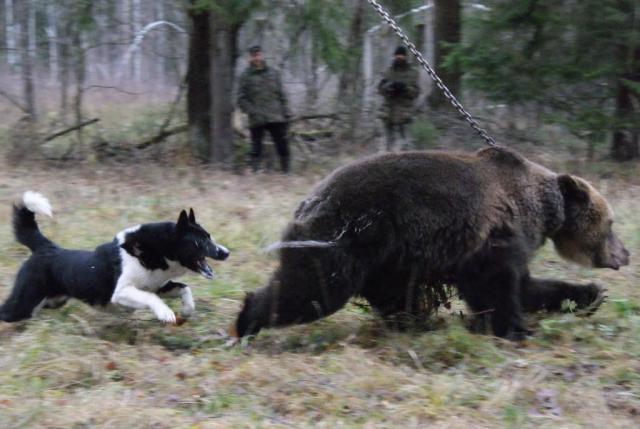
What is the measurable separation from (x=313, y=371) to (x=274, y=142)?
1011cm

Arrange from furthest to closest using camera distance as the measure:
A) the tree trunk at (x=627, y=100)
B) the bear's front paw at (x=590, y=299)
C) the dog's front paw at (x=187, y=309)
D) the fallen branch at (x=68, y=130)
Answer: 1. the fallen branch at (x=68, y=130)
2. the tree trunk at (x=627, y=100)
3. the bear's front paw at (x=590, y=299)
4. the dog's front paw at (x=187, y=309)

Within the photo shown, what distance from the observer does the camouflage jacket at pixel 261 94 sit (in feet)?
48.8

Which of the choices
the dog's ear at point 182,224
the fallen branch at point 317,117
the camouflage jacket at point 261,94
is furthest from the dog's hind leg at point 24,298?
the fallen branch at point 317,117

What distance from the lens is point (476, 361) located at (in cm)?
607

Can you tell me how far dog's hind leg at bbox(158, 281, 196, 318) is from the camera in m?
6.89

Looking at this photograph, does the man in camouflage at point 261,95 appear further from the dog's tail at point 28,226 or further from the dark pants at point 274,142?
the dog's tail at point 28,226

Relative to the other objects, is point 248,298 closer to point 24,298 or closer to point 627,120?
point 24,298

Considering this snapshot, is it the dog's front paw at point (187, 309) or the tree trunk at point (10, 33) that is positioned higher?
the tree trunk at point (10, 33)

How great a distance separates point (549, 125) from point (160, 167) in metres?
7.51

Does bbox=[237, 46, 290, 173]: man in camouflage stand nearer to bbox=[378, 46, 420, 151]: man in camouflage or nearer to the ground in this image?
bbox=[378, 46, 420, 151]: man in camouflage

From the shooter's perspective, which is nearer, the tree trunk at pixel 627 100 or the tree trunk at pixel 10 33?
the tree trunk at pixel 627 100

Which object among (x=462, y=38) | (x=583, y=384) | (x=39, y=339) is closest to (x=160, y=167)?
(x=462, y=38)

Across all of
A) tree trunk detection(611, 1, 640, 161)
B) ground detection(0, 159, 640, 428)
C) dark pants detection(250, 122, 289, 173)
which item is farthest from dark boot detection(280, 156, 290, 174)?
ground detection(0, 159, 640, 428)

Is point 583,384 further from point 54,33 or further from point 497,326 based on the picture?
point 54,33
